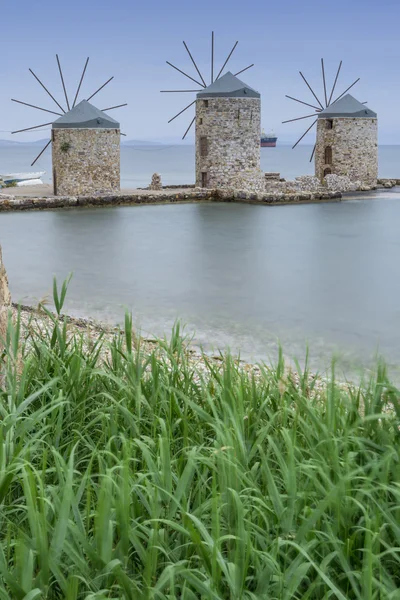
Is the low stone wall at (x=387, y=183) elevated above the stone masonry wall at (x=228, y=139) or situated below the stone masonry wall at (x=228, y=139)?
below

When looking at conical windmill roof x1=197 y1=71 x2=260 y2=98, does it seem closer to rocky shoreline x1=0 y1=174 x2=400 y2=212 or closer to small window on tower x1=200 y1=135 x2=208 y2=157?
small window on tower x1=200 y1=135 x2=208 y2=157

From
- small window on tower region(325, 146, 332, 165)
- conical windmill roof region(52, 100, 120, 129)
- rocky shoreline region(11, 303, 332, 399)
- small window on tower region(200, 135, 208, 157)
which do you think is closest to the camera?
rocky shoreline region(11, 303, 332, 399)

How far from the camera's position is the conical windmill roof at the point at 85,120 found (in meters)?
18.5

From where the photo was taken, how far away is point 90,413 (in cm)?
295

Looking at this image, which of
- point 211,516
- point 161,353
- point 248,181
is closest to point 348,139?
point 248,181

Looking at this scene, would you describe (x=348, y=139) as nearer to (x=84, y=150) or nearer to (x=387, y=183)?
(x=387, y=183)

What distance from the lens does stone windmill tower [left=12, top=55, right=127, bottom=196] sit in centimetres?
1855

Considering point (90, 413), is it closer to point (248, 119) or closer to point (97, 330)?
point (97, 330)

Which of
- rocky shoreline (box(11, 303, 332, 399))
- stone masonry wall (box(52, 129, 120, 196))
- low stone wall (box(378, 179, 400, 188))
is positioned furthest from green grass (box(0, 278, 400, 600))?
low stone wall (box(378, 179, 400, 188))

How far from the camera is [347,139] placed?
2262 cm

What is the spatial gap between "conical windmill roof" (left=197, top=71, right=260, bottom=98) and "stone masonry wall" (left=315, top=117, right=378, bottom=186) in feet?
11.6

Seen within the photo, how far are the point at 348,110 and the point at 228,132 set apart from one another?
4462 mm

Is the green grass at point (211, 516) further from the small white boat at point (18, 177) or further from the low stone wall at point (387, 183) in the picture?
the small white boat at point (18, 177)

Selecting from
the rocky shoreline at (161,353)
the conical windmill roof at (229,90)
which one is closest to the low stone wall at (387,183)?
the conical windmill roof at (229,90)
